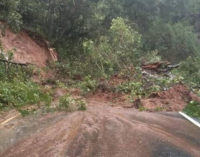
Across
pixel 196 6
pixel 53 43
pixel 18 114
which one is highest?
pixel 196 6

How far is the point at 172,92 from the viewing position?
573 inches

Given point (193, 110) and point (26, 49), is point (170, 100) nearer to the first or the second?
point (193, 110)

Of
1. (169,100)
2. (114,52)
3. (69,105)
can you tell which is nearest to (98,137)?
(69,105)

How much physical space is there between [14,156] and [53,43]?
69.9 feet

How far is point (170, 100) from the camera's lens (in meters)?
13.7

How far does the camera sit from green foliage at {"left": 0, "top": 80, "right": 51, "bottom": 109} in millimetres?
12000

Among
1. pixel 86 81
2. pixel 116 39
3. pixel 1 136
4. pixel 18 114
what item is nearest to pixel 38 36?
pixel 116 39

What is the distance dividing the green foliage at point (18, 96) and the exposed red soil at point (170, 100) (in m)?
4.03

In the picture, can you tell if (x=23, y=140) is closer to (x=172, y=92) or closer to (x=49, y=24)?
(x=172, y=92)

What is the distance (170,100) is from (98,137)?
24.2 ft

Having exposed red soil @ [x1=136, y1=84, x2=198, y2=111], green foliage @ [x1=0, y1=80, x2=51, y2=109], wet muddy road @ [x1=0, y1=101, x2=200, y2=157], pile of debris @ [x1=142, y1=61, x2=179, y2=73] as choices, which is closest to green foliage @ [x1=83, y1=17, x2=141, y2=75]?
pile of debris @ [x1=142, y1=61, x2=179, y2=73]

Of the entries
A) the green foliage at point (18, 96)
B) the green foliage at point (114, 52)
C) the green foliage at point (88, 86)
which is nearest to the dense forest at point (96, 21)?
the green foliage at point (114, 52)

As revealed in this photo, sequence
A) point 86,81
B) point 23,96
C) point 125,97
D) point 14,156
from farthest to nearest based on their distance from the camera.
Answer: point 86,81 < point 125,97 < point 23,96 < point 14,156

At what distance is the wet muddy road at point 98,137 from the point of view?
600 centimetres
